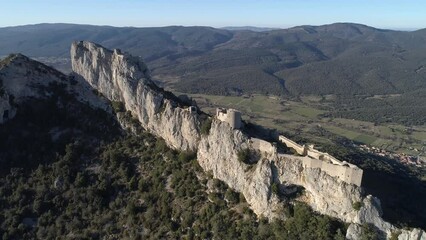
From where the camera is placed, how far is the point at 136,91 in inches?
2734

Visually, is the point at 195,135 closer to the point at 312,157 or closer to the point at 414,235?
the point at 312,157

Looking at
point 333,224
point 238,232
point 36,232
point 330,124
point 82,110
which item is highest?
point 82,110

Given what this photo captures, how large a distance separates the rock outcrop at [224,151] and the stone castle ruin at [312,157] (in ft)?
1.58

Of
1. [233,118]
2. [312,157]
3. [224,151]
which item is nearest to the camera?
[312,157]

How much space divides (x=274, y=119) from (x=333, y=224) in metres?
149

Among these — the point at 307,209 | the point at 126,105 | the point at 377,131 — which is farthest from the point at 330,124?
the point at 307,209

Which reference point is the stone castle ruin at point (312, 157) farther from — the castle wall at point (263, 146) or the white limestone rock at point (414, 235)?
the white limestone rock at point (414, 235)

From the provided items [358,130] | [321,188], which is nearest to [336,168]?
[321,188]

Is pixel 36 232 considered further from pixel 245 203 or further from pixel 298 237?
pixel 298 237

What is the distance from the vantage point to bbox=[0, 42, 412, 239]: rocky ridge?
4553 centimetres

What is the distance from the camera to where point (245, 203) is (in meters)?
53.1

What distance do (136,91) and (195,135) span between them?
14.1 meters

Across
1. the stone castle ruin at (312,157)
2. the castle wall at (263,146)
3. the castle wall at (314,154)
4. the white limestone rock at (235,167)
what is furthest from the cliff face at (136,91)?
the castle wall at (314,154)

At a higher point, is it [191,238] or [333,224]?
[333,224]
